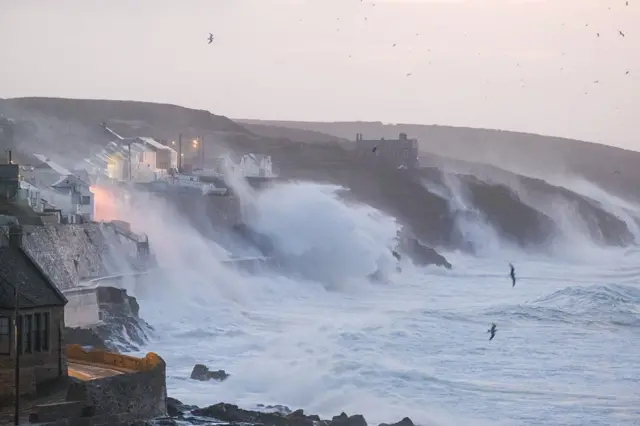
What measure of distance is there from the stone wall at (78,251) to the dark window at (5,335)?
428 inches

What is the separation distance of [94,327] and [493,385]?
7.81m

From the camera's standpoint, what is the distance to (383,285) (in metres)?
48.7

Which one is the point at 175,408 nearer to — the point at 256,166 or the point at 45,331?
the point at 45,331

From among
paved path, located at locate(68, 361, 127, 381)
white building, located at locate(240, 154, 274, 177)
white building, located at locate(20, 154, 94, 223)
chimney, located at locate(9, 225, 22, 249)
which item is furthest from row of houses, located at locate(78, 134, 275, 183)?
chimney, located at locate(9, 225, 22, 249)

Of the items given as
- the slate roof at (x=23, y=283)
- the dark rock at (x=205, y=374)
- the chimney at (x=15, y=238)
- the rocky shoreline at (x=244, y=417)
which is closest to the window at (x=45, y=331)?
the slate roof at (x=23, y=283)

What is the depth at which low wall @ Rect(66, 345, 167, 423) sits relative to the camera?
55.1 ft

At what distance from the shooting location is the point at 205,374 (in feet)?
79.3

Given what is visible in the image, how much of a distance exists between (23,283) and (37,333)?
665 millimetres

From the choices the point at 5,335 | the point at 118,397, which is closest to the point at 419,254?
the point at 118,397

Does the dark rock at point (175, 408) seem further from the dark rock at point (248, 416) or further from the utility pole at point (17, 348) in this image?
the utility pole at point (17, 348)

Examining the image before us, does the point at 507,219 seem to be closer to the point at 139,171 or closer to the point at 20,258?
the point at 139,171

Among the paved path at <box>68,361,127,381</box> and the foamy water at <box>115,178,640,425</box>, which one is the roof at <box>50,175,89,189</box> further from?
the paved path at <box>68,361,127,381</box>

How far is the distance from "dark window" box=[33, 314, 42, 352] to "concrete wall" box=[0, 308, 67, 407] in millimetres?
65

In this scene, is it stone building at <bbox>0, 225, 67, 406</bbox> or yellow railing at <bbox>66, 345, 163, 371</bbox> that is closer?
stone building at <bbox>0, 225, 67, 406</bbox>
